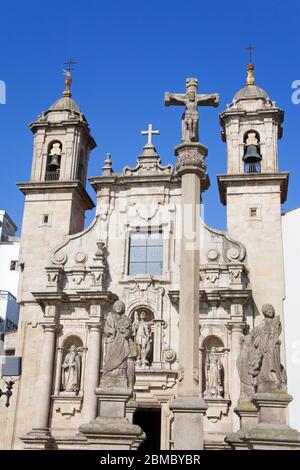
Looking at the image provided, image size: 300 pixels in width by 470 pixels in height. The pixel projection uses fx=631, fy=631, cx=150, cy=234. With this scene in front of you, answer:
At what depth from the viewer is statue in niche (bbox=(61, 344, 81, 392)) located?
21.4 metres

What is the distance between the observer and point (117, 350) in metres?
13.1

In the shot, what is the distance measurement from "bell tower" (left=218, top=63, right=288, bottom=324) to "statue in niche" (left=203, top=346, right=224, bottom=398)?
2.35 m

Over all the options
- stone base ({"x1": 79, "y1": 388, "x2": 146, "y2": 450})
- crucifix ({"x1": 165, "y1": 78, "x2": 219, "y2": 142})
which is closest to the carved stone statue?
stone base ({"x1": 79, "y1": 388, "x2": 146, "y2": 450})

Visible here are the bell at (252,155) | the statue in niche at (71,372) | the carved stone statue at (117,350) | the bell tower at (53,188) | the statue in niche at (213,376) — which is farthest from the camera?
the bell tower at (53,188)

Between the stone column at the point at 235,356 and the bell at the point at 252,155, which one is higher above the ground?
the bell at the point at 252,155

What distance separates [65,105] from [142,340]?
35.6ft

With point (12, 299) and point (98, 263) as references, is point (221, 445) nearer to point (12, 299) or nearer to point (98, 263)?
point (98, 263)

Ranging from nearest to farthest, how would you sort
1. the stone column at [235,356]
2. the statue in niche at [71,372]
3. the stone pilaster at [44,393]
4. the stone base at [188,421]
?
1. the stone base at [188,421]
2. the stone column at [235,356]
3. the stone pilaster at [44,393]
4. the statue in niche at [71,372]

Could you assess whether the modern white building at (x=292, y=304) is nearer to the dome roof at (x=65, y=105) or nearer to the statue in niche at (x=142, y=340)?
the statue in niche at (x=142, y=340)

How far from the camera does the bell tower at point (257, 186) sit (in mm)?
22156

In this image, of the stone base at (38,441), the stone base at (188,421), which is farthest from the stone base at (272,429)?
the stone base at (38,441)

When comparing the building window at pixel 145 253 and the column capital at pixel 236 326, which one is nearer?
the column capital at pixel 236 326

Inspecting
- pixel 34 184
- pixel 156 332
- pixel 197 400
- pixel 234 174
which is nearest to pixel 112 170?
pixel 34 184

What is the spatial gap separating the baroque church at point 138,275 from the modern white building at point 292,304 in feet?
1.05
